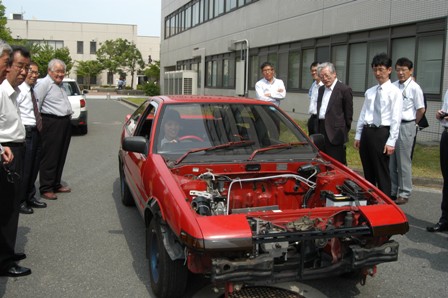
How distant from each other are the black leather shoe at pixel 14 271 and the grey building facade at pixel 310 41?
9945 millimetres

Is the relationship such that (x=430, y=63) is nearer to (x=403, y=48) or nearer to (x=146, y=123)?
(x=403, y=48)

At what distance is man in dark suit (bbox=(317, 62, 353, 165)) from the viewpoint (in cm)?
606

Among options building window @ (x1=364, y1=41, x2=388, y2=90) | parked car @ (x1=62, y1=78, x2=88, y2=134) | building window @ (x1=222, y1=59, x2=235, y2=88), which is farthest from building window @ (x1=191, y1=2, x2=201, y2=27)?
building window @ (x1=364, y1=41, x2=388, y2=90)

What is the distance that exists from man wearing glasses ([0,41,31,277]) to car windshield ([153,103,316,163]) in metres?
1.24

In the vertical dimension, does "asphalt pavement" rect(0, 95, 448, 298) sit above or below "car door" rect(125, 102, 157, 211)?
below

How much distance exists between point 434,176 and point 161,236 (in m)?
5.91

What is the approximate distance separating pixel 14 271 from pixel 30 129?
229cm

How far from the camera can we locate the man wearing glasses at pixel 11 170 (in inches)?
153

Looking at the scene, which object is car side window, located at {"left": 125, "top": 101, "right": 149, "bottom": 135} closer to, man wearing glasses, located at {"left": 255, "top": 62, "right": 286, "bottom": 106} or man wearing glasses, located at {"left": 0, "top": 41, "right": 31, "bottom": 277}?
man wearing glasses, located at {"left": 0, "top": 41, "right": 31, "bottom": 277}

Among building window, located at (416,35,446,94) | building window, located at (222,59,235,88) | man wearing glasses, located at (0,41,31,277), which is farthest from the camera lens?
building window, located at (222,59,235,88)

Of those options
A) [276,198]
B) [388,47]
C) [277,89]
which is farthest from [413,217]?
[388,47]

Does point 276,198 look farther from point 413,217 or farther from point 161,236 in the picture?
point 413,217

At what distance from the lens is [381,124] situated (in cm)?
563

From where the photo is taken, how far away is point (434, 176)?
782cm
